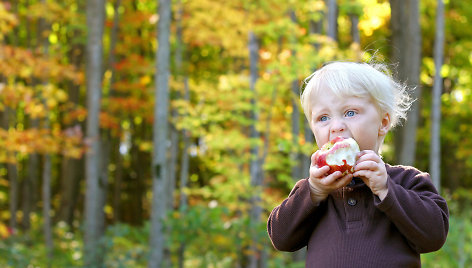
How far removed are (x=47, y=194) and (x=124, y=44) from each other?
4.62 meters

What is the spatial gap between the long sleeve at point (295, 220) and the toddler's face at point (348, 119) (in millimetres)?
181

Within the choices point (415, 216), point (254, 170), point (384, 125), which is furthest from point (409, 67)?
point (415, 216)

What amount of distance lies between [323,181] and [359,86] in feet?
1.07

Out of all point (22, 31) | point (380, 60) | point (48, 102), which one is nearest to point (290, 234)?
point (380, 60)

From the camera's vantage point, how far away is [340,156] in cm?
169

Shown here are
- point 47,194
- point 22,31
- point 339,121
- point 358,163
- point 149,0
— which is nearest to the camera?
point 358,163

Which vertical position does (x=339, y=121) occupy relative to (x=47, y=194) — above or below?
above

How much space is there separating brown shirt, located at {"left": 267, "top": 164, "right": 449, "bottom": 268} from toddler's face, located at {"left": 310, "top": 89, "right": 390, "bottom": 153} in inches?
5.5

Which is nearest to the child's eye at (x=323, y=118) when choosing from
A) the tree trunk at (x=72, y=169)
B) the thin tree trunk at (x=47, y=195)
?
the thin tree trunk at (x=47, y=195)

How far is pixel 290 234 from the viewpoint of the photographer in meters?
1.93

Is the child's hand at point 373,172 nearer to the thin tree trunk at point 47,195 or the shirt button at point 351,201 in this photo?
the shirt button at point 351,201

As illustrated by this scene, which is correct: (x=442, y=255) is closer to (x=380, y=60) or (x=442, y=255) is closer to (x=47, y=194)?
(x=380, y=60)

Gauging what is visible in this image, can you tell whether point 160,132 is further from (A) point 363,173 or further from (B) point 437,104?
(A) point 363,173

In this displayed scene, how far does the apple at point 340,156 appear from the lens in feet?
5.55
